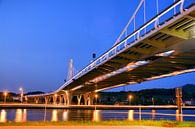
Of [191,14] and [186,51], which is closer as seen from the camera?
[191,14]

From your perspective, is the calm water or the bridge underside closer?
the bridge underside

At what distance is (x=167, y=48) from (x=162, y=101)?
133756 mm

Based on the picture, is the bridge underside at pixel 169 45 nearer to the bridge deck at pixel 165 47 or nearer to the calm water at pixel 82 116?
the bridge deck at pixel 165 47

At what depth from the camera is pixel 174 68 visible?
37.3 m

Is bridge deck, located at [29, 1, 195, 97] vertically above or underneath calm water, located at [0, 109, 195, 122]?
above

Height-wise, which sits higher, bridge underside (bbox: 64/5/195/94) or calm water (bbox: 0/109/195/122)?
bridge underside (bbox: 64/5/195/94)

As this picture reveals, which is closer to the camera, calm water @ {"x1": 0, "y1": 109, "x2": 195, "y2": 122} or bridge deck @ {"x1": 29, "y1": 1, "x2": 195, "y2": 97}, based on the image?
bridge deck @ {"x1": 29, "y1": 1, "x2": 195, "y2": 97}

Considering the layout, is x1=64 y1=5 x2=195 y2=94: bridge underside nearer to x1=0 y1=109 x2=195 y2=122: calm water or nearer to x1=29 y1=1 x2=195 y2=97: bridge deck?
→ x1=29 y1=1 x2=195 y2=97: bridge deck

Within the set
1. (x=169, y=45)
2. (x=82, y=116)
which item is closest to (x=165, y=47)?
(x=169, y=45)

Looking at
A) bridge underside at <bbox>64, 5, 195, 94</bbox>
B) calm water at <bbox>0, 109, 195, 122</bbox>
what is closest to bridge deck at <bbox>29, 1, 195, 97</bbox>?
bridge underside at <bbox>64, 5, 195, 94</bbox>

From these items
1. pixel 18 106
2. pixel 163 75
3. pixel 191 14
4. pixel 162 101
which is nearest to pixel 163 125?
pixel 191 14

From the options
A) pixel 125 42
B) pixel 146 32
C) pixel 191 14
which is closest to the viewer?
pixel 191 14

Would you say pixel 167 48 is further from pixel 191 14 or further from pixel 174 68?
pixel 174 68

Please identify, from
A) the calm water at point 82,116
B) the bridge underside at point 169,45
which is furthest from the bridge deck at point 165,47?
the calm water at point 82,116
